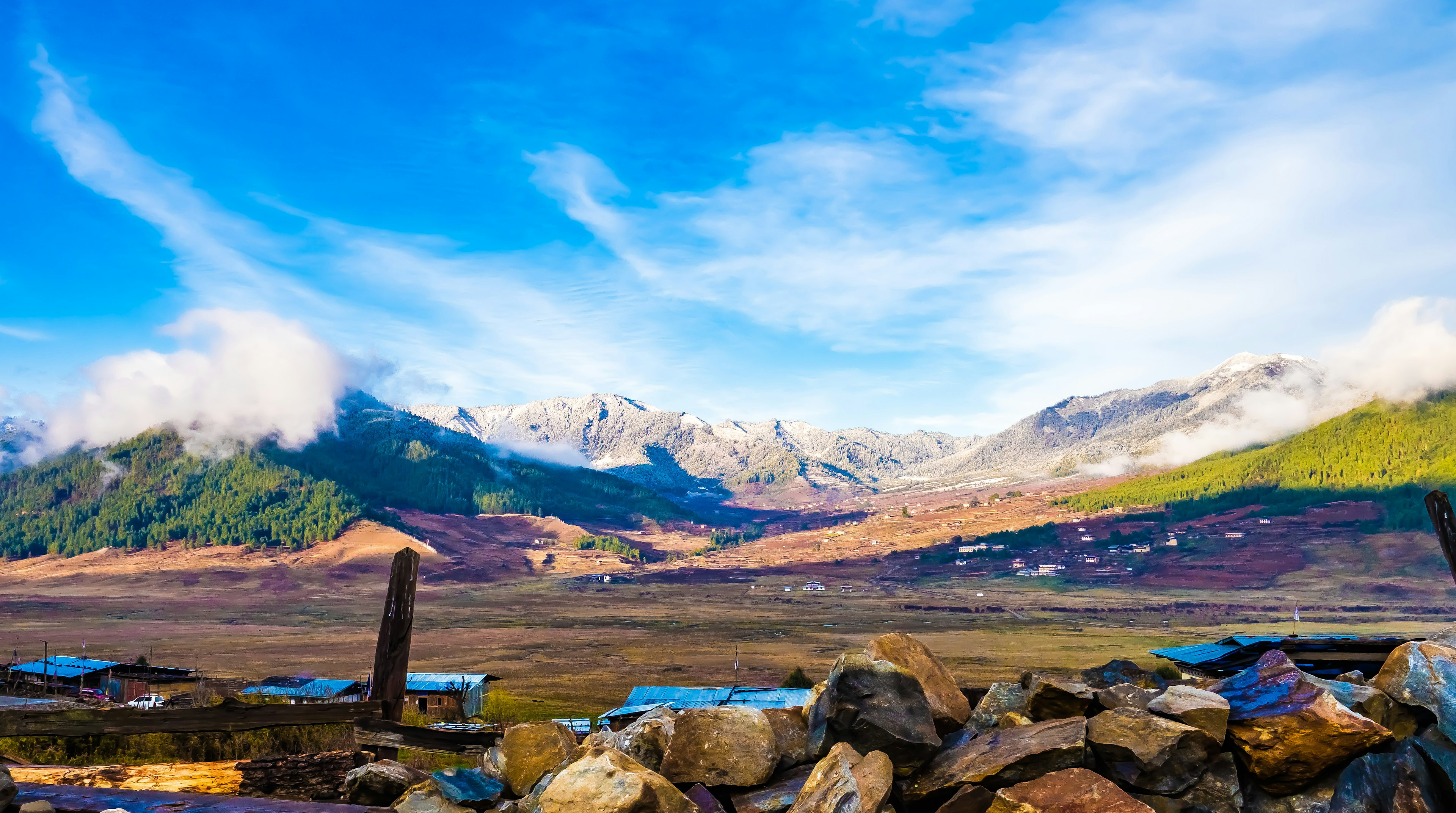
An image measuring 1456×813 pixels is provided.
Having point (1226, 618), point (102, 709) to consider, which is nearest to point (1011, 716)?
point (102, 709)

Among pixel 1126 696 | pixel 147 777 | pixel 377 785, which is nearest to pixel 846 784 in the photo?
pixel 1126 696

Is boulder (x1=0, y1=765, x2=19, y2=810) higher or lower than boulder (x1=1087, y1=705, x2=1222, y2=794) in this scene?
higher

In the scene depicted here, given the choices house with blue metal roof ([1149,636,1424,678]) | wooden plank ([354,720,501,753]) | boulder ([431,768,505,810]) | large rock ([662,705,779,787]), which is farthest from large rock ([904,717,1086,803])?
wooden plank ([354,720,501,753])

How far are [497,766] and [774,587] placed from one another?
154 metres

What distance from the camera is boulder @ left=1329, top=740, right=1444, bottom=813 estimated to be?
203 inches

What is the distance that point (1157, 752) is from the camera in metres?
5.36

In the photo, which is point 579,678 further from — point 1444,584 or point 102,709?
point 1444,584

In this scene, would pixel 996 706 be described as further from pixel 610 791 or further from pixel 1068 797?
pixel 610 791

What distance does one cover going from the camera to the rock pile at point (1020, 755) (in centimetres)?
523

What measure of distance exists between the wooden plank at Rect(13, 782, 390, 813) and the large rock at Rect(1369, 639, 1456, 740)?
7.50 metres

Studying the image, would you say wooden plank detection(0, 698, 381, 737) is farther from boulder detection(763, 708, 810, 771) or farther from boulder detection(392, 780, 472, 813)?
boulder detection(763, 708, 810, 771)

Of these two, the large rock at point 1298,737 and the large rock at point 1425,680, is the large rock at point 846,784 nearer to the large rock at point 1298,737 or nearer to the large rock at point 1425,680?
the large rock at point 1298,737

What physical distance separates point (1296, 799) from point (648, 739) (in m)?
4.68

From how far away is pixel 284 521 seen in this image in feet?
617
